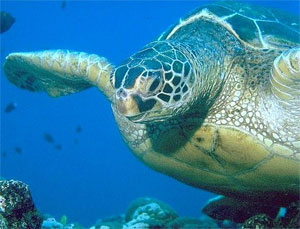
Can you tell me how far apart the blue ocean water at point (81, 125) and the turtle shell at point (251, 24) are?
31.6 m

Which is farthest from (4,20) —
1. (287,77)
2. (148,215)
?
(287,77)

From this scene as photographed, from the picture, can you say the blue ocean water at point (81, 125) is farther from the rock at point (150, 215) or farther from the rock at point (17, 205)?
the rock at point (17, 205)

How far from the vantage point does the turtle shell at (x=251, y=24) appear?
2835mm

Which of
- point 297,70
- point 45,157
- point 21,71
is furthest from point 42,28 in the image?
point 297,70

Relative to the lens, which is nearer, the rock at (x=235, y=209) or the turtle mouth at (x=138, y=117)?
the turtle mouth at (x=138, y=117)

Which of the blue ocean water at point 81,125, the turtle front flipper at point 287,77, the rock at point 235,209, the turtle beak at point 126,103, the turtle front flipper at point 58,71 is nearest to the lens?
the turtle beak at point 126,103

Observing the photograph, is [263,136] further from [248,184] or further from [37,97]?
[37,97]

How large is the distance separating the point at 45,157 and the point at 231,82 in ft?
177

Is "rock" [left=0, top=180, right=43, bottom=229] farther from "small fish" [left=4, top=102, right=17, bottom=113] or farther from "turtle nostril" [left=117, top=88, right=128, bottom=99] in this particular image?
"small fish" [left=4, top=102, right=17, bottom=113]

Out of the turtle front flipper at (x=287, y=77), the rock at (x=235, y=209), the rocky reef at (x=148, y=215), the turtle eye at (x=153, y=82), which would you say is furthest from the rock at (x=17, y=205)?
the rock at (x=235, y=209)

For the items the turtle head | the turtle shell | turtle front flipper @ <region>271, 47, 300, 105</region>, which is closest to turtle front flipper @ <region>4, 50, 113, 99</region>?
the turtle shell

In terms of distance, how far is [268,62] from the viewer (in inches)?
106

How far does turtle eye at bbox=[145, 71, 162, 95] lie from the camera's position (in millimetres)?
1824

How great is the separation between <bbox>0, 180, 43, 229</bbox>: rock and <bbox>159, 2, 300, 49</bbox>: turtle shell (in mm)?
1987
